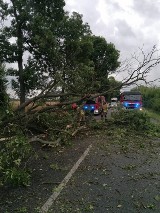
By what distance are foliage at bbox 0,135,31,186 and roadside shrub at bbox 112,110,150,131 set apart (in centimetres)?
696

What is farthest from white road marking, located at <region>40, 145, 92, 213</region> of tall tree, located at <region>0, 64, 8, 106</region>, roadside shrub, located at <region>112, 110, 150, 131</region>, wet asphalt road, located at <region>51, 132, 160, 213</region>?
roadside shrub, located at <region>112, 110, 150, 131</region>

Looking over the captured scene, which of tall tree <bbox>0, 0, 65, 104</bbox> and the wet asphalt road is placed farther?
tall tree <bbox>0, 0, 65, 104</bbox>

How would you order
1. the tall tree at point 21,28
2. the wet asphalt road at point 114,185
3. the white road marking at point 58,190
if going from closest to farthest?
1. the white road marking at point 58,190
2. the wet asphalt road at point 114,185
3. the tall tree at point 21,28

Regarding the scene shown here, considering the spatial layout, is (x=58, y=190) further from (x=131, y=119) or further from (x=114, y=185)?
(x=131, y=119)

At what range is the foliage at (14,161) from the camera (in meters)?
6.45

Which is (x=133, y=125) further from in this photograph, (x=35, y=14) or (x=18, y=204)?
(x=35, y=14)

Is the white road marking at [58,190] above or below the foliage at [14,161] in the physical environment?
below

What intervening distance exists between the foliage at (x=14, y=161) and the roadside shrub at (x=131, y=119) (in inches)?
274

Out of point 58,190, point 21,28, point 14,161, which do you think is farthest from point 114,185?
point 21,28

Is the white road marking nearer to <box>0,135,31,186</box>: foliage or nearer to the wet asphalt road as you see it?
the wet asphalt road

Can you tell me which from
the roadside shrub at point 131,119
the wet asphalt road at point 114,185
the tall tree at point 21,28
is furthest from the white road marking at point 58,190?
the tall tree at point 21,28

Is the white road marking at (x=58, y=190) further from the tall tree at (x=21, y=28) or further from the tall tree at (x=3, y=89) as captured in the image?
the tall tree at (x=21, y=28)

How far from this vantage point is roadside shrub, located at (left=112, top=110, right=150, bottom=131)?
14102 mm

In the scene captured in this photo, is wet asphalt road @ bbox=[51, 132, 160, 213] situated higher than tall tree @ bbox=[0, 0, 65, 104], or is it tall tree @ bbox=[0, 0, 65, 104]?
tall tree @ bbox=[0, 0, 65, 104]
